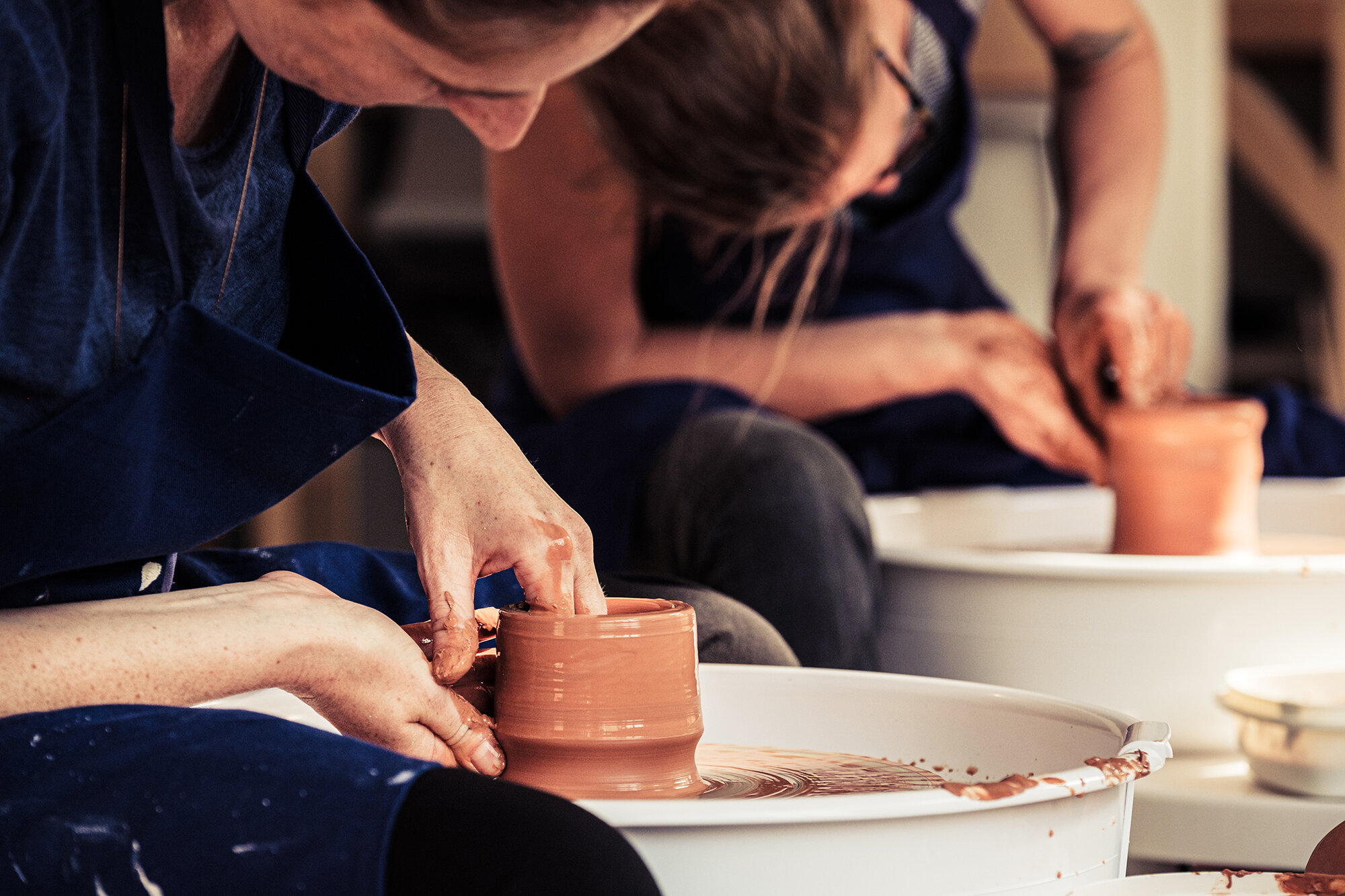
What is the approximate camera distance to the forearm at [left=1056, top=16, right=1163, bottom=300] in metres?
1.80

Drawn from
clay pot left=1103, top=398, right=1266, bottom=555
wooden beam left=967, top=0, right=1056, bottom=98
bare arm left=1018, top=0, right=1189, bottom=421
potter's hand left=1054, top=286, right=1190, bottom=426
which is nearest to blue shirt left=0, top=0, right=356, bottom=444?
clay pot left=1103, top=398, right=1266, bottom=555

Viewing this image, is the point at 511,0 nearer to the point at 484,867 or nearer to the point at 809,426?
the point at 484,867

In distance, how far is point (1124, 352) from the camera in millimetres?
1486

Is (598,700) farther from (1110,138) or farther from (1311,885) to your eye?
(1110,138)

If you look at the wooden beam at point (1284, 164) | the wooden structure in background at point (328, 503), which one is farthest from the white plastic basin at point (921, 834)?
the wooden beam at point (1284, 164)

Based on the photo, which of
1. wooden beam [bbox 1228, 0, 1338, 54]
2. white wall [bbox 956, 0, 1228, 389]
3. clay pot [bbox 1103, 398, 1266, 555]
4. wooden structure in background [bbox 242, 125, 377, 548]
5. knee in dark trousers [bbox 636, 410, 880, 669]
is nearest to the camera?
knee in dark trousers [bbox 636, 410, 880, 669]

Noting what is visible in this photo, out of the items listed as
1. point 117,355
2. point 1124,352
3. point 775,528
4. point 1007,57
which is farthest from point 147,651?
point 1007,57

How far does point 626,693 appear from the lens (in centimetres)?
70

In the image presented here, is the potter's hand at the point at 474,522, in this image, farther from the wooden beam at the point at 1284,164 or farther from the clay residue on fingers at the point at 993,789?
the wooden beam at the point at 1284,164

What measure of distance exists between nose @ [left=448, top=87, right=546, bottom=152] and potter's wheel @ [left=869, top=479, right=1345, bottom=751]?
564mm

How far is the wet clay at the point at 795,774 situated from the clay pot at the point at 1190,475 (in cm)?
62

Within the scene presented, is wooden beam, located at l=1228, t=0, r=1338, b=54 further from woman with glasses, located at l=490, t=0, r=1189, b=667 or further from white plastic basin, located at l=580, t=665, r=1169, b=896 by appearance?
white plastic basin, located at l=580, t=665, r=1169, b=896

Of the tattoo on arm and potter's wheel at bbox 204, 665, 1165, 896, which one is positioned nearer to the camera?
potter's wheel at bbox 204, 665, 1165, 896

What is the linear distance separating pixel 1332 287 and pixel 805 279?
256cm
